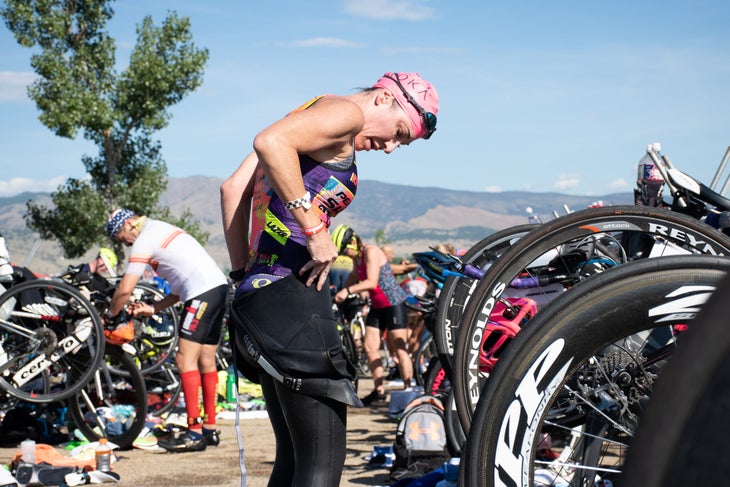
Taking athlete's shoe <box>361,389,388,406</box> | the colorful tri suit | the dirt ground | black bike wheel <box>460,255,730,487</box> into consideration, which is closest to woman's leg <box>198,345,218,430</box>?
the dirt ground

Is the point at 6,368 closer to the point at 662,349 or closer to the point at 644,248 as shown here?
the point at 644,248

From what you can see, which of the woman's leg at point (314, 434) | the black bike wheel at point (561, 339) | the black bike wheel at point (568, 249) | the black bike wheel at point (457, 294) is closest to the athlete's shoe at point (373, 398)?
the black bike wheel at point (457, 294)

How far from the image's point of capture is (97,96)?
25672 mm

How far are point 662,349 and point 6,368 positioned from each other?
575cm

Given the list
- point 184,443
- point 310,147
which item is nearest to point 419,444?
point 184,443

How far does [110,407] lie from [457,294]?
4.10m

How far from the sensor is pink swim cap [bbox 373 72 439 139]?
2.88 m

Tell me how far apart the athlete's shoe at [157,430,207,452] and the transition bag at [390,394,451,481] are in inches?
82.7

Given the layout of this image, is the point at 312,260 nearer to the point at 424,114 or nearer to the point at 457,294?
the point at 424,114

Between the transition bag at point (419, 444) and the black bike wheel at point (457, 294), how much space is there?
3.62 feet

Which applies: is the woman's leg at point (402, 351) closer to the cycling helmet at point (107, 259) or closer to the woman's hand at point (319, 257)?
the cycling helmet at point (107, 259)

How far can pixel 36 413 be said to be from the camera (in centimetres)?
782

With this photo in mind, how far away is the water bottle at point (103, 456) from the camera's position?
6.19m

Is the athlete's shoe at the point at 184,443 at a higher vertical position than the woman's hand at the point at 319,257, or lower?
lower
